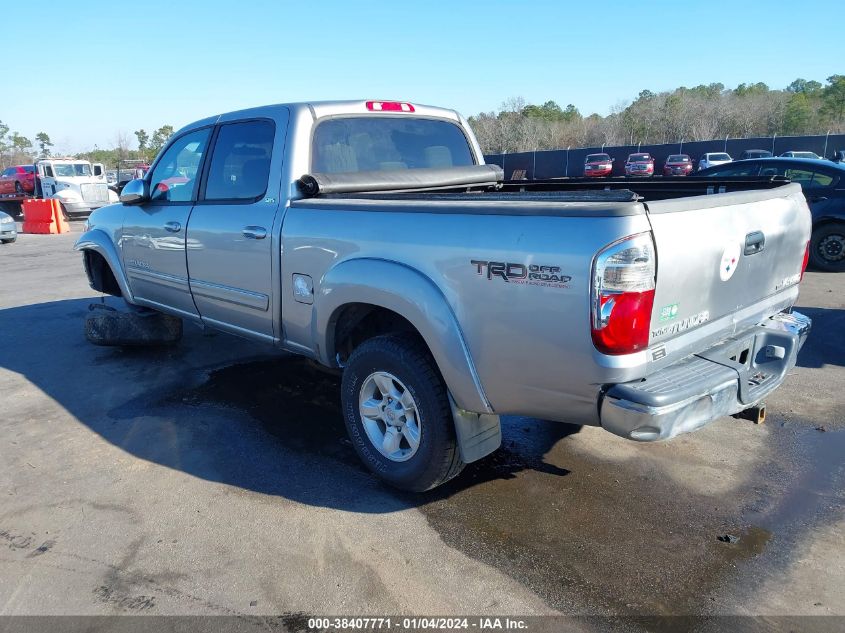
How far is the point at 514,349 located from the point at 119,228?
4380 mm

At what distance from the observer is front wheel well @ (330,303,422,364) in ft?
12.0

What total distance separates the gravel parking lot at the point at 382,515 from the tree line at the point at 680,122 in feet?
190

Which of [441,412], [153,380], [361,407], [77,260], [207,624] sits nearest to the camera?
[207,624]

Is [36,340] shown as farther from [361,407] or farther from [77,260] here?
[77,260]

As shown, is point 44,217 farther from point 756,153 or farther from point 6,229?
point 756,153

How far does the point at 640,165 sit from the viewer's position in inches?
1394

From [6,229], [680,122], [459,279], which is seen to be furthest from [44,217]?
[680,122]

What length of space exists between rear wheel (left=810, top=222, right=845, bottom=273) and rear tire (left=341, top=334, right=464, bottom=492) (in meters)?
8.59

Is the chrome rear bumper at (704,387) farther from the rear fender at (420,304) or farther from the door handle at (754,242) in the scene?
the rear fender at (420,304)

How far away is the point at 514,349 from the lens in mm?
2779

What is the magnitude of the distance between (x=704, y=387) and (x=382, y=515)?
5.57 ft

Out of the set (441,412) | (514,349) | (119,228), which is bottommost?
(441,412)

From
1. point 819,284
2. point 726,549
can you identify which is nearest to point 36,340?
point 726,549

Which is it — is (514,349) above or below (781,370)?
above
